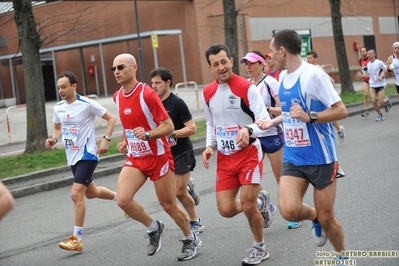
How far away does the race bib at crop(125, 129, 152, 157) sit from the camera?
6938mm

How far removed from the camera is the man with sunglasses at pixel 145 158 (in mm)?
6855

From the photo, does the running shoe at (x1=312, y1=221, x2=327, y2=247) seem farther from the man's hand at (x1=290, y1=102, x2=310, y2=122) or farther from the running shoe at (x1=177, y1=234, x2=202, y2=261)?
the running shoe at (x1=177, y1=234, x2=202, y2=261)

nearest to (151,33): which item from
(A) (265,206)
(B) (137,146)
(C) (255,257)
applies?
(A) (265,206)

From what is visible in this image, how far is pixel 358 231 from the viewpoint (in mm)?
7281

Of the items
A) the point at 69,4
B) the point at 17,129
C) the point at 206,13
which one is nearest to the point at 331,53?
the point at 206,13

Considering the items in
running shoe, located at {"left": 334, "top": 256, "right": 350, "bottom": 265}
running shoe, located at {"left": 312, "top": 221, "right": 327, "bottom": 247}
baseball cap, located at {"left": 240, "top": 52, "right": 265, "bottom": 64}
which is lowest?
running shoe, located at {"left": 334, "top": 256, "right": 350, "bottom": 265}

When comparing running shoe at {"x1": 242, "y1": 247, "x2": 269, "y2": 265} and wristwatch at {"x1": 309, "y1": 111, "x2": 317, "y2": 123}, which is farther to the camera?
running shoe at {"x1": 242, "y1": 247, "x2": 269, "y2": 265}

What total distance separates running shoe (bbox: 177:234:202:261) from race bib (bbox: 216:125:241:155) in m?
0.99

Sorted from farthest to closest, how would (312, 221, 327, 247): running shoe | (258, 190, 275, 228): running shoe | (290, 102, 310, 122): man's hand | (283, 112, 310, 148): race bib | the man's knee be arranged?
(258, 190, 275, 228): running shoe, (312, 221, 327, 247): running shoe, (283, 112, 310, 148): race bib, the man's knee, (290, 102, 310, 122): man's hand

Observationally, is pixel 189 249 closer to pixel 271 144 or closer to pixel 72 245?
pixel 72 245

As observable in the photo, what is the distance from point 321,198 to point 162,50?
38353 mm

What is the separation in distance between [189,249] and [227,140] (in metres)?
1.17

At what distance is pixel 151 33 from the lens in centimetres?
3841

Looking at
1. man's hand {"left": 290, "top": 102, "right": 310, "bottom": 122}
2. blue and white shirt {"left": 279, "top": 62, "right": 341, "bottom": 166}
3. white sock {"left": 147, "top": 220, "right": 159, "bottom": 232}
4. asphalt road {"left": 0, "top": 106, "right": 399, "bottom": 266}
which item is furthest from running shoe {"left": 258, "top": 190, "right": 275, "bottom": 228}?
man's hand {"left": 290, "top": 102, "right": 310, "bottom": 122}
